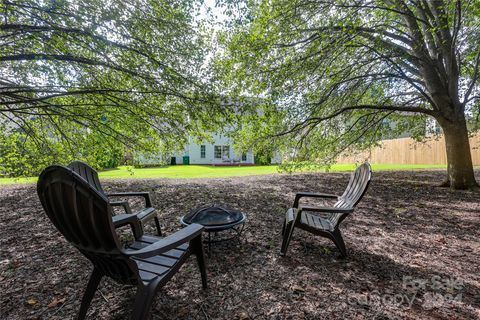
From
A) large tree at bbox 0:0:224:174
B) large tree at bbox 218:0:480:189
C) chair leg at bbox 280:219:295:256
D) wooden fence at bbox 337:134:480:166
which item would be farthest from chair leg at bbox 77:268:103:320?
wooden fence at bbox 337:134:480:166

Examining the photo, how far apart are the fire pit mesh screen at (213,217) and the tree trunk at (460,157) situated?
788cm

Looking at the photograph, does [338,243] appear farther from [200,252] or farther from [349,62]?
[349,62]

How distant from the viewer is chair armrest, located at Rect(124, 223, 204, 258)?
177 cm

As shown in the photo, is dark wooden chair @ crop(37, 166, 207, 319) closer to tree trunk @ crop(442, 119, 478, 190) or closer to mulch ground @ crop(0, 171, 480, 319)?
mulch ground @ crop(0, 171, 480, 319)

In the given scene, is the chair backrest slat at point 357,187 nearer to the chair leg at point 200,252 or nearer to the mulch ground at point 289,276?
the mulch ground at point 289,276

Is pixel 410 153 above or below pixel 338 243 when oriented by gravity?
above

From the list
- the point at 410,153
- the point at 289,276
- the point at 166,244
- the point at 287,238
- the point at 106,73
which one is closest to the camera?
the point at 166,244

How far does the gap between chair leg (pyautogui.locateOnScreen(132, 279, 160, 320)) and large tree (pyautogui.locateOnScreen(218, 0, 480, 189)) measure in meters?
5.46

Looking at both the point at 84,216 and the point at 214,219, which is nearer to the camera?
the point at 84,216

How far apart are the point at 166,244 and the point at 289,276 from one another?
1.52 m

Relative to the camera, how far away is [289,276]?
107 inches

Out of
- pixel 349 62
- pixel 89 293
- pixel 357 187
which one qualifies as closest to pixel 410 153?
pixel 349 62

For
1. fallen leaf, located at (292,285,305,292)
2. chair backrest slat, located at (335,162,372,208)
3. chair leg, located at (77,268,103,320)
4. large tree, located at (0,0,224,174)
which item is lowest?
fallen leaf, located at (292,285,305,292)

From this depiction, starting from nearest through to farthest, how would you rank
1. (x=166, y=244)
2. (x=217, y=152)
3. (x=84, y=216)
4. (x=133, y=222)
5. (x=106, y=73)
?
(x=84, y=216) < (x=166, y=244) < (x=133, y=222) < (x=106, y=73) < (x=217, y=152)
